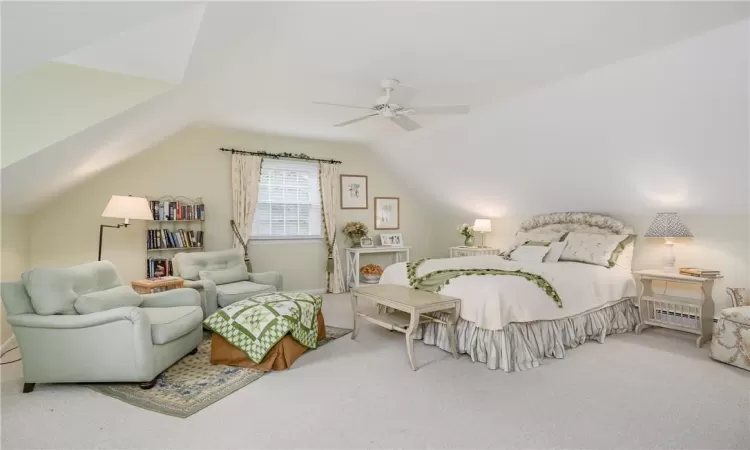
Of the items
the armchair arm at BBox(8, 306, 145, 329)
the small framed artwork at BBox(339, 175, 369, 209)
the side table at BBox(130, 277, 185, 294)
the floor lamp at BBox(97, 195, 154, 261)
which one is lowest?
the armchair arm at BBox(8, 306, 145, 329)

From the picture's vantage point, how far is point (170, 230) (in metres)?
5.22

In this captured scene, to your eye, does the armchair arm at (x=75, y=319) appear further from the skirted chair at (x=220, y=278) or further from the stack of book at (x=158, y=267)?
the stack of book at (x=158, y=267)

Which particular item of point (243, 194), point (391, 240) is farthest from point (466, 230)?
Result: point (243, 194)

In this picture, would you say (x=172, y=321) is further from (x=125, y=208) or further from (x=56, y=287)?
(x=125, y=208)

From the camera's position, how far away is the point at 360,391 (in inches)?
111

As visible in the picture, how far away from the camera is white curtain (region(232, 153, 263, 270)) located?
18.8 feet

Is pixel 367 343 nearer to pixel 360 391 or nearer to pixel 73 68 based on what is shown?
pixel 360 391

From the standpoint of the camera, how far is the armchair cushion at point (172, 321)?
291 cm

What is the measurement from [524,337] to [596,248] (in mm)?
1940

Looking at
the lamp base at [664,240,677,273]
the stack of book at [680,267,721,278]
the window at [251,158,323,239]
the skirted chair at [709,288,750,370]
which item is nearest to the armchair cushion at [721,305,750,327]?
the skirted chair at [709,288,750,370]

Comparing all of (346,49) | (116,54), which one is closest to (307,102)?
(346,49)

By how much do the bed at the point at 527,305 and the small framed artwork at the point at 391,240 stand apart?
2349 millimetres

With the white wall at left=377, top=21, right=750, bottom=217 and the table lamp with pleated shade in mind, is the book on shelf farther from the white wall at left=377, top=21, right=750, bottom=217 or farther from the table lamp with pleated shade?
the table lamp with pleated shade

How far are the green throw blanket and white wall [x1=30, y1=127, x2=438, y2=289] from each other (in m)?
2.25
